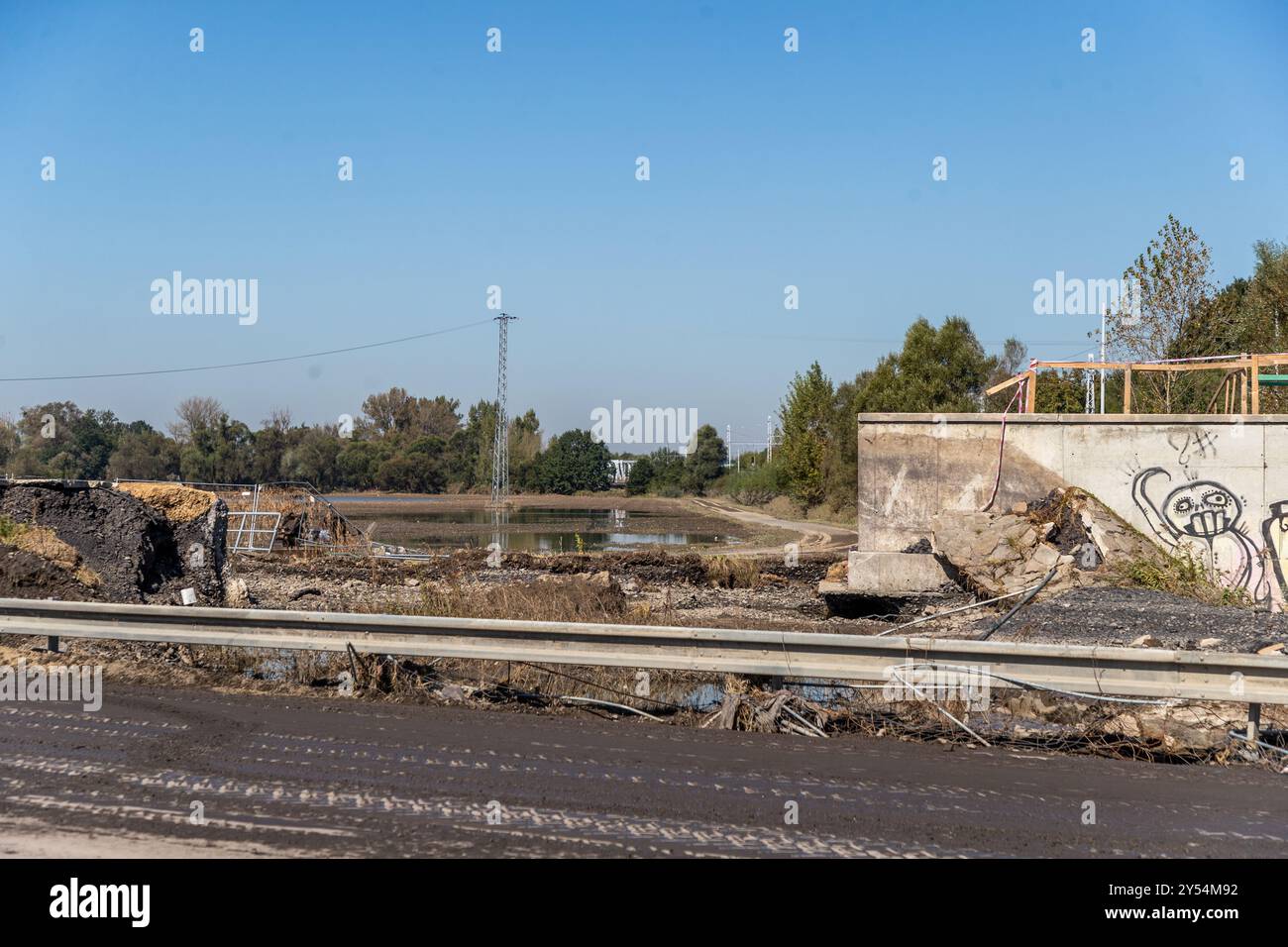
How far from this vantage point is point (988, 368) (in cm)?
5044

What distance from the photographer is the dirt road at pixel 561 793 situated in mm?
5312

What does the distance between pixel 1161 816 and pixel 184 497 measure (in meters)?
14.6

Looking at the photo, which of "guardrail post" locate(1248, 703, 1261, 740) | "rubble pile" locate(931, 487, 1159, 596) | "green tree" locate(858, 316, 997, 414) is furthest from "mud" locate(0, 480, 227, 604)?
"green tree" locate(858, 316, 997, 414)

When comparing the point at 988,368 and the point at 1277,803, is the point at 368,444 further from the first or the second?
the point at 1277,803

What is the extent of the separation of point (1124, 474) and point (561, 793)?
11.7m

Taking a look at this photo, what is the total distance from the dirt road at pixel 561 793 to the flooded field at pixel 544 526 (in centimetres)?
2271

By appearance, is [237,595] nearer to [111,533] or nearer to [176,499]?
[111,533]

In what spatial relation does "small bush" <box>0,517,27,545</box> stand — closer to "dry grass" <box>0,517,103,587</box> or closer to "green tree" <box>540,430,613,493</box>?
"dry grass" <box>0,517,103,587</box>

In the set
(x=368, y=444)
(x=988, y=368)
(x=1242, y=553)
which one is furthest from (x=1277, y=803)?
(x=368, y=444)

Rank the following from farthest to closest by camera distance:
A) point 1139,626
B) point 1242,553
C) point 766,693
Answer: point 1242,553 < point 1139,626 < point 766,693

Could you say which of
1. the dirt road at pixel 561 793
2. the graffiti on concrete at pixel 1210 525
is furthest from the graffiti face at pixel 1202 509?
the dirt road at pixel 561 793

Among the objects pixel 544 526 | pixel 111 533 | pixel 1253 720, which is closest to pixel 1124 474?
pixel 1253 720

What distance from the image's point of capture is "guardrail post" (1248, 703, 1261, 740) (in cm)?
707

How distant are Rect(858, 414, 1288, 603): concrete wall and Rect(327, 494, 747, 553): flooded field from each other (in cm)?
1508
